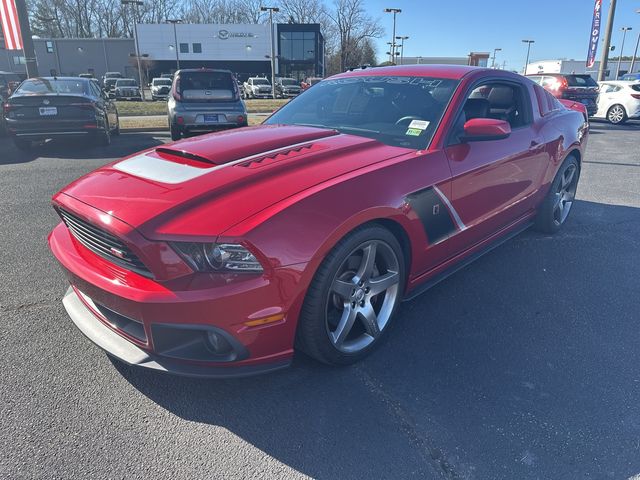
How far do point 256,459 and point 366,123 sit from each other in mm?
2301

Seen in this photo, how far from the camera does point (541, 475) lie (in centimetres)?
187

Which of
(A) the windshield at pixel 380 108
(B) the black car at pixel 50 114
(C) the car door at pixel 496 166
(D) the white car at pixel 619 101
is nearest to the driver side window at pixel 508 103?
(C) the car door at pixel 496 166

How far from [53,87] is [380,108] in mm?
8513

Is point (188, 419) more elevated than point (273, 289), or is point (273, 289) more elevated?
point (273, 289)

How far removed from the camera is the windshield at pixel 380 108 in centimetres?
305

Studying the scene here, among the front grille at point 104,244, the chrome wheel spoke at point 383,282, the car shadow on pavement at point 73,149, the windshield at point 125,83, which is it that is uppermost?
the windshield at point 125,83

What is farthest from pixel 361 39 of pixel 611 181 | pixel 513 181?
pixel 513 181

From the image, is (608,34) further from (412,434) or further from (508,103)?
(412,434)

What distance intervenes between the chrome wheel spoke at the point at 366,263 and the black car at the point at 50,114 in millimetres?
8120

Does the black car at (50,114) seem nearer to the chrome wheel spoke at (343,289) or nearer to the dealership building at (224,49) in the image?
the chrome wheel spoke at (343,289)

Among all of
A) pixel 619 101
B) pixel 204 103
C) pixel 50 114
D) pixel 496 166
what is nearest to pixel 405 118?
pixel 496 166

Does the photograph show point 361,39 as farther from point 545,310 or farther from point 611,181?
point 545,310

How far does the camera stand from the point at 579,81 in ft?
50.4

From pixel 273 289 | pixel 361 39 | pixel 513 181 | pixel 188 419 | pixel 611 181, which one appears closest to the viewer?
pixel 273 289
